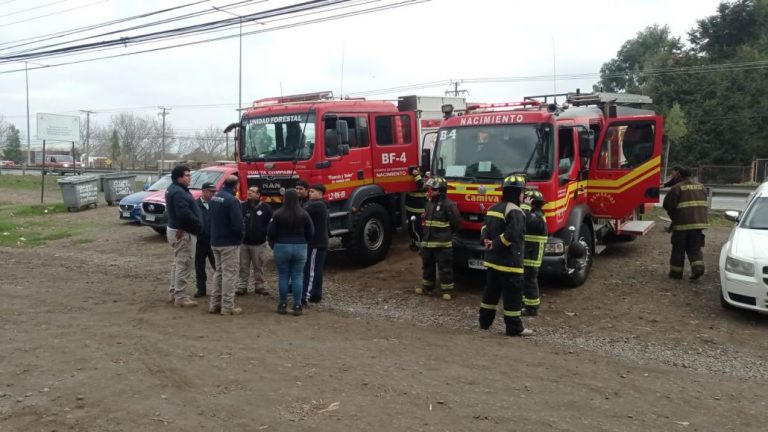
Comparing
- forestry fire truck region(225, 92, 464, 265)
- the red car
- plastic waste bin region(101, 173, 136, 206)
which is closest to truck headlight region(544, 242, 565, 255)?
forestry fire truck region(225, 92, 464, 265)

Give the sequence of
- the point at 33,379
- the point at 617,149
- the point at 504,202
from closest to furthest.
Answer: the point at 33,379, the point at 504,202, the point at 617,149

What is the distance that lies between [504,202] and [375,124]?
457cm

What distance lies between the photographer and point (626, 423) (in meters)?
4.21

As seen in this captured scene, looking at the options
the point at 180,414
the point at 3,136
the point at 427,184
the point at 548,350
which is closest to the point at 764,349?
the point at 548,350

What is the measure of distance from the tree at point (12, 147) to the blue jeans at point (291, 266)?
94.5 metres

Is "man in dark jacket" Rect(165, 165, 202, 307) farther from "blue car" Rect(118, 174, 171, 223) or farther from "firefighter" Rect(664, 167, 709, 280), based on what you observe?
"blue car" Rect(118, 174, 171, 223)

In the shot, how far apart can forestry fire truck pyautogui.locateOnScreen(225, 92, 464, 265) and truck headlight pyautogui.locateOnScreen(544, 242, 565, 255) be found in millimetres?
2869

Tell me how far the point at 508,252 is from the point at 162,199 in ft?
32.6

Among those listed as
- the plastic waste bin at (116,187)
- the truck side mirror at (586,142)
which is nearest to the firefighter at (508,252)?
the truck side mirror at (586,142)

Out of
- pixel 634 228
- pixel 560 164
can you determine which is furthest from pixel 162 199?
pixel 634 228

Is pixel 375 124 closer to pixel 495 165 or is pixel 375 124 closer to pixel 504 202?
pixel 495 165

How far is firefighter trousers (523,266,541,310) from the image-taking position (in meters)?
7.24

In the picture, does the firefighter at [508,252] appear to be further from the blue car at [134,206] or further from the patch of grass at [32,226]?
the patch of grass at [32,226]

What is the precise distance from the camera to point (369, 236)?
1043 cm
